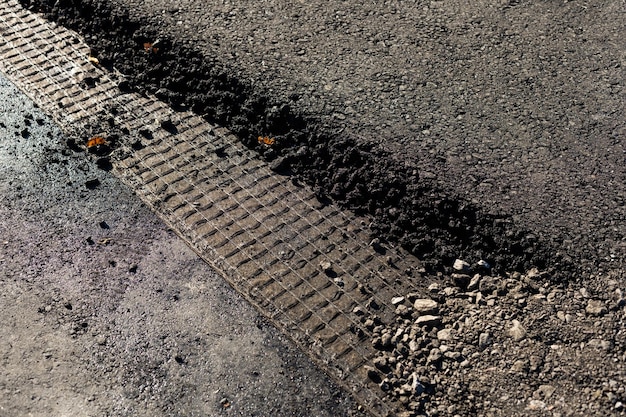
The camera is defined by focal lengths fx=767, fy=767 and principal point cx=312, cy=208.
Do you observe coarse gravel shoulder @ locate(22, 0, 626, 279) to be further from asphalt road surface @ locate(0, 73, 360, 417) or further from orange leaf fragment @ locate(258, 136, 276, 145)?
asphalt road surface @ locate(0, 73, 360, 417)

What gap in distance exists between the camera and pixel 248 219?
15.9 feet

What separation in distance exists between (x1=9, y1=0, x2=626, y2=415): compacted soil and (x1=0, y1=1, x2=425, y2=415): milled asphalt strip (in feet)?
0.42

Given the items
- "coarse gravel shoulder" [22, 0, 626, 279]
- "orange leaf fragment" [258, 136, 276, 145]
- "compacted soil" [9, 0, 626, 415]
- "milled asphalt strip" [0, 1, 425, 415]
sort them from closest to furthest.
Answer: "compacted soil" [9, 0, 626, 415] → "milled asphalt strip" [0, 1, 425, 415] → "coarse gravel shoulder" [22, 0, 626, 279] → "orange leaf fragment" [258, 136, 276, 145]

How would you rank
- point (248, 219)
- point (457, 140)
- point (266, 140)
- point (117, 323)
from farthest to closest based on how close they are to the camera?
1. point (266, 140)
2. point (457, 140)
3. point (248, 219)
4. point (117, 323)

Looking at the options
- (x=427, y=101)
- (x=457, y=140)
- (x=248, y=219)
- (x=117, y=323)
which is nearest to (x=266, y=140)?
(x=248, y=219)

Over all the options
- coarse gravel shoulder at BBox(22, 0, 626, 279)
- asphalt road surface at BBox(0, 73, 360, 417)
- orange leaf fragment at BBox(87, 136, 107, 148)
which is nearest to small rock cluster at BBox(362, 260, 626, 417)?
coarse gravel shoulder at BBox(22, 0, 626, 279)

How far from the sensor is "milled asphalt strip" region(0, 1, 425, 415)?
4.28 metres

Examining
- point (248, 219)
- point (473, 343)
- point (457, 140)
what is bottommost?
point (248, 219)

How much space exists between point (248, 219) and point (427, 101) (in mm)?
1580

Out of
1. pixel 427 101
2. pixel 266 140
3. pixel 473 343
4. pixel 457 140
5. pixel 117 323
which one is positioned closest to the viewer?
pixel 473 343

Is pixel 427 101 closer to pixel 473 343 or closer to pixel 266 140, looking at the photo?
pixel 266 140

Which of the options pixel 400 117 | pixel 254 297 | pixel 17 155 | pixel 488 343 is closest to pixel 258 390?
pixel 254 297

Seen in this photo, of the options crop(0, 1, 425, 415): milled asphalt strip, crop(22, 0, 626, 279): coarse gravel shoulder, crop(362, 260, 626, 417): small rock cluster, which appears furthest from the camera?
crop(22, 0, 626, 279): coarse gravel shoulder

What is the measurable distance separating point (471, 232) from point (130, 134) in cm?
248
